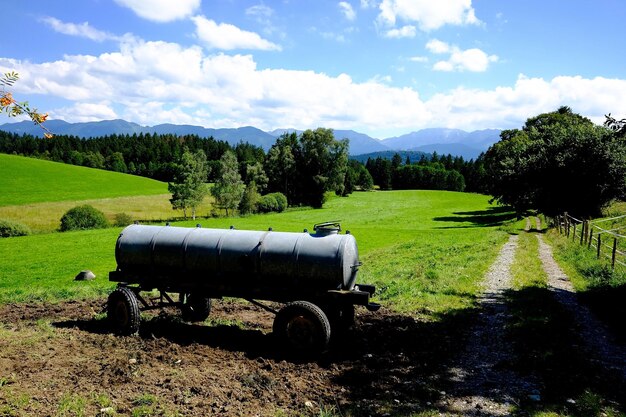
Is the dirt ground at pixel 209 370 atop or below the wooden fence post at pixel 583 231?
below

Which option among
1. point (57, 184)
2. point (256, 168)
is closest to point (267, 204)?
point (256, 168)

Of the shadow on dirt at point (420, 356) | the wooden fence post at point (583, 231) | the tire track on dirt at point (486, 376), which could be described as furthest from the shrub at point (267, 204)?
the tire track on dirt at point (486, 376)

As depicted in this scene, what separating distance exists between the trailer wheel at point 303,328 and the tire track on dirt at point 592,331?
20.2ft

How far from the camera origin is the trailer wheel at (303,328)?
30.8 ft

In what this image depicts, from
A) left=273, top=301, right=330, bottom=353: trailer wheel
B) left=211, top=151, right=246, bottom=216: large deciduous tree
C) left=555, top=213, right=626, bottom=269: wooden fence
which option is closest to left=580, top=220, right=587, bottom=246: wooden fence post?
left=555, top=213, right=626, bottom=269: wooden fence

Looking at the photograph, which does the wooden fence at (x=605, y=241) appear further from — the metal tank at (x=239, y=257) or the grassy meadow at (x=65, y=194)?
the grassy meadow at (x=65, y=194)

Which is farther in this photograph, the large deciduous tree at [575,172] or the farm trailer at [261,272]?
the large deciduous tree at [575,172]

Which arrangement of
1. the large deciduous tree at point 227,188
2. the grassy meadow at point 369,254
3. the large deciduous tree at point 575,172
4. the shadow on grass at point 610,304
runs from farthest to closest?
the large deciduous tree at point 227,188 → the large deciduous tree at point 575,172 → the grassy meadow at point 369,254 → the shadow on grass at point 610,304

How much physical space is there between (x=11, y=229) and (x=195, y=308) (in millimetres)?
45970

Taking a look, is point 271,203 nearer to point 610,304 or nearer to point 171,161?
point 610,304

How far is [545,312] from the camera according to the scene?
1271 cm

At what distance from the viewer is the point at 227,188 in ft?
245

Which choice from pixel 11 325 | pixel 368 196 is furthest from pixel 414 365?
pixel 368 196

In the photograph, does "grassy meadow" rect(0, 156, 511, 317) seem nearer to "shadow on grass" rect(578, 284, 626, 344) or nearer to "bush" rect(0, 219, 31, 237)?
"bush" rect(0, 219, 31, 237)
